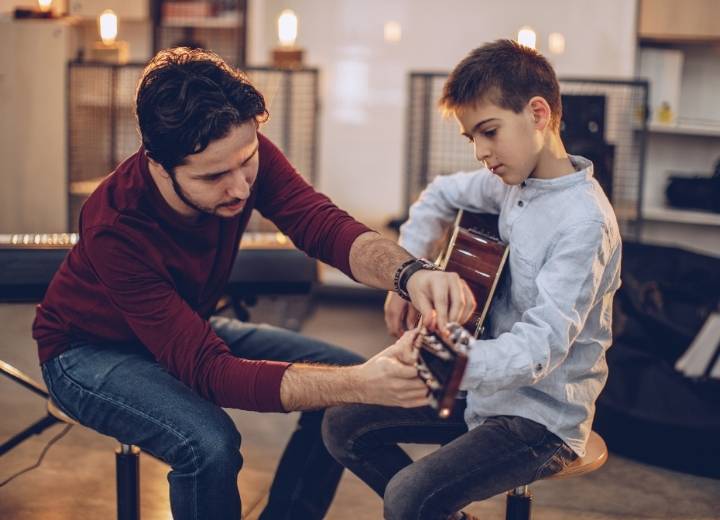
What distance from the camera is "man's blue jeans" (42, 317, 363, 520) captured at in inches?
67.2

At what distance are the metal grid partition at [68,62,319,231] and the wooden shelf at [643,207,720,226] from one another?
154 centimetres

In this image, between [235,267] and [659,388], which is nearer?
[235,267]

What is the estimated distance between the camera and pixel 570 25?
443 cm

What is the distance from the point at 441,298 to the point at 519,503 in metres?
0.44

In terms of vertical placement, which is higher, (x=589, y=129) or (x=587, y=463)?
(x=589, y=129)

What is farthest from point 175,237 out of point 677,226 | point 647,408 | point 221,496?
point 677,226

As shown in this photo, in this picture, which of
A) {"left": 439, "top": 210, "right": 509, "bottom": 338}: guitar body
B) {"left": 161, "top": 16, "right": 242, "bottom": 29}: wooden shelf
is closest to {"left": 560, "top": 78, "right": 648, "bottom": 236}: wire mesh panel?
{"left": 439, "top": 210, "right": 509, "bottom": 338}: guitar body

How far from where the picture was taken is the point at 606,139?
13.5ft

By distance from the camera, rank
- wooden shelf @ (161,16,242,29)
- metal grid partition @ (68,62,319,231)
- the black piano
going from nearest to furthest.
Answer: the black piano → metal grid partition @ (68,62,319,231) → wooden shelf @ (161,16,242,29)

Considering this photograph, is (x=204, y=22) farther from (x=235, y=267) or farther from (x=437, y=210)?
(x=437, y=210)

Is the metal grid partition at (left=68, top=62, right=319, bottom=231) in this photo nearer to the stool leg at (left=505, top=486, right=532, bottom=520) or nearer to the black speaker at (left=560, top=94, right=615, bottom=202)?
the black speaker at (left=560, top=94, right=615, bottom=202)

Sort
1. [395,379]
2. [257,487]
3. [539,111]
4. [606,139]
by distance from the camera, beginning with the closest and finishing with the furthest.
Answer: [395,379], [539,111], [257,487], [606,139]

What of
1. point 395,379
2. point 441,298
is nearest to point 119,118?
point 441,298

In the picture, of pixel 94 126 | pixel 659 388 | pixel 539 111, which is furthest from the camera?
pixel 94 126
